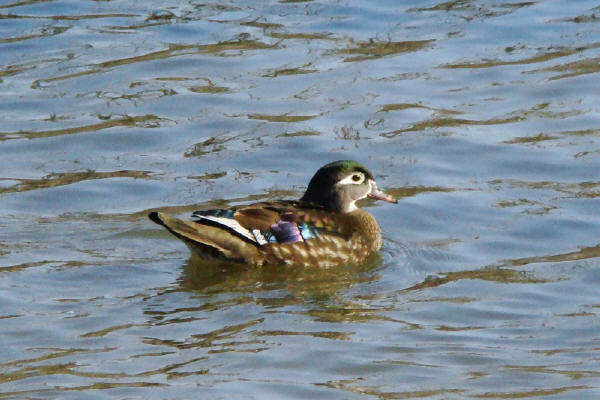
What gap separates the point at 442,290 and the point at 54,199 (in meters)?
4.04

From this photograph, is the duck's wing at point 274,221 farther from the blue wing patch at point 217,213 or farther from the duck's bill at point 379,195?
the duck's bill at point 379,195

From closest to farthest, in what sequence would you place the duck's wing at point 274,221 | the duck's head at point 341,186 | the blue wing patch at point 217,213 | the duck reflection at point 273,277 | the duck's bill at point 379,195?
the duck reflection at point 273,277, the blue wing patch at point 217,213, the duck's wing at point 274,221, the duck's head at point 341,186, the duck's bill at point 379,195

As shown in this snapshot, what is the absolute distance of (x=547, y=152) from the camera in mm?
14672

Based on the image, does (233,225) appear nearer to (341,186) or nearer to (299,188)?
(341,186)

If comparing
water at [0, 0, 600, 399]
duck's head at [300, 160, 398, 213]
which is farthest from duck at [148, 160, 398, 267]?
water at [0, 0, 600, 399]

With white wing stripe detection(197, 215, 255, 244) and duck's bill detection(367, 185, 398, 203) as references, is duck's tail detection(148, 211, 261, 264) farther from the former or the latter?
duck's bill detection(367, 185, 398, 203)

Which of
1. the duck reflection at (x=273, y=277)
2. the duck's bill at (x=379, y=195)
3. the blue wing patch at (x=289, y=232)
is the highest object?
the duck's bill at (x=379, y=195)

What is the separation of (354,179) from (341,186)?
0.13m

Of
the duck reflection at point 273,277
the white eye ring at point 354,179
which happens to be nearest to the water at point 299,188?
the duck reflection at point 273,277

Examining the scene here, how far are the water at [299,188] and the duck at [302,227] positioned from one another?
0.17m

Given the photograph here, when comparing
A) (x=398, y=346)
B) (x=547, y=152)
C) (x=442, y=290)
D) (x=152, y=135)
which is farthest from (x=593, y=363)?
(x=152, y=135)

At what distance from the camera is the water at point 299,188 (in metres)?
9.66

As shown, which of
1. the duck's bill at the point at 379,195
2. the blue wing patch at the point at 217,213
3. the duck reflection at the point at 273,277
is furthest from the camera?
the duck's bill at the point at 379,195

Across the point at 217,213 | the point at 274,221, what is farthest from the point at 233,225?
the point at 274,221
